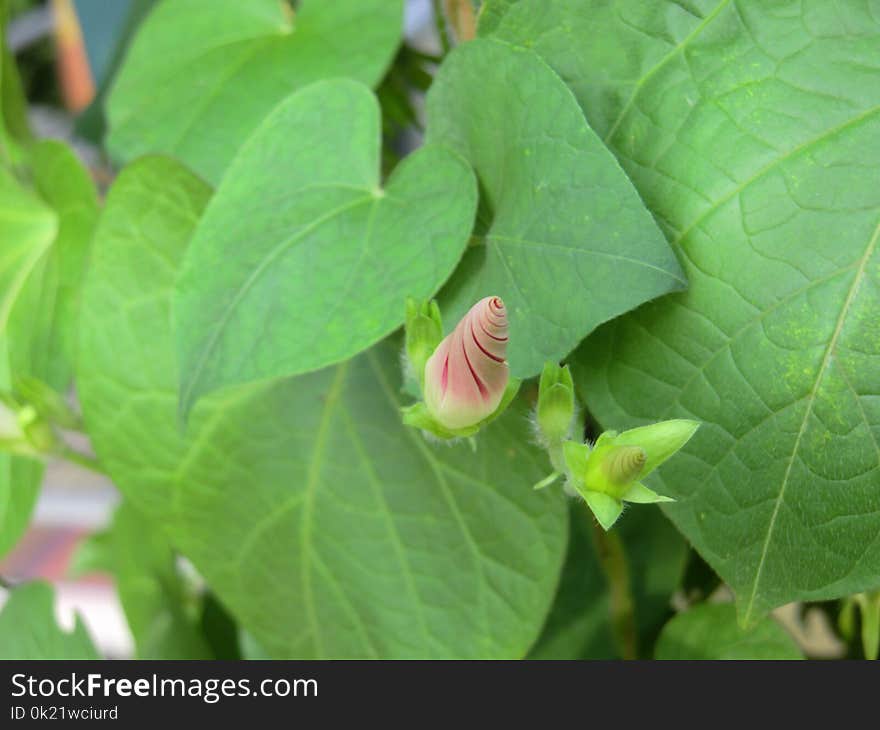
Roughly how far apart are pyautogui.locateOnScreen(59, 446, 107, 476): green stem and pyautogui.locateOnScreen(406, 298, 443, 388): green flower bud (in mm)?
180

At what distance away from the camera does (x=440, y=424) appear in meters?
0.20

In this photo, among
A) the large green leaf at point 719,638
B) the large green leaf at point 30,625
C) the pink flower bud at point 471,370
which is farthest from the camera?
the large green leaf at point 30,625

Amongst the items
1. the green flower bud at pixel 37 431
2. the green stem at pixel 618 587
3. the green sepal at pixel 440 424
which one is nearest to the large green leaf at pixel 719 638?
the green stem at pixel 618 587

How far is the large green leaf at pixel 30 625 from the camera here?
381 millimetres

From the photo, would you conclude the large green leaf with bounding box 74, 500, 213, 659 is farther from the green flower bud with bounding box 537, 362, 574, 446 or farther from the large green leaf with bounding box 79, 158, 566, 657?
the green flower bud with bounding box 537, 362, 574, 446

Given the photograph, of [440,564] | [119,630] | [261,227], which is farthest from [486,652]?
[119,630]

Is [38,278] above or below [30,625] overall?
above

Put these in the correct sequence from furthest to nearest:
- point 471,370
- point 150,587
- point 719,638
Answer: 1. point 150,587
2. point 719,638
3. point 471,370

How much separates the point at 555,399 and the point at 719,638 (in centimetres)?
14

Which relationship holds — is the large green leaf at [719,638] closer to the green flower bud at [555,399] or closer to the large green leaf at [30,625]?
the green flower bud at [555,399]

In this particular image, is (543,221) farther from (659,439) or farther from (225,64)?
(225,64)

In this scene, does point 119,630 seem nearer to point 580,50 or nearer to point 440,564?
point 440,564

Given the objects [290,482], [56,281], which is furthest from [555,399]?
[56,281]

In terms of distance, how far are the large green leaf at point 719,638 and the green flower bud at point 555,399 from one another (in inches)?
4.4
